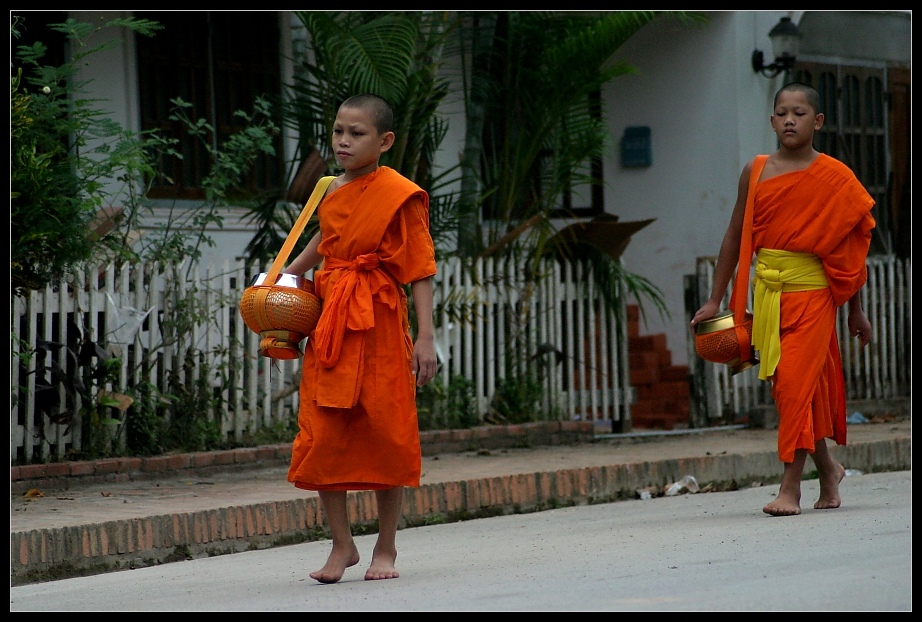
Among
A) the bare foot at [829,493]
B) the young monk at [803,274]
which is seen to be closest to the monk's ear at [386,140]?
the young monk at [803,274]

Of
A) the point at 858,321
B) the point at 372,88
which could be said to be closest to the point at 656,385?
the point at 372,88

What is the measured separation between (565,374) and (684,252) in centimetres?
225

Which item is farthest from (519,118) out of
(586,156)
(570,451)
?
(570,451)

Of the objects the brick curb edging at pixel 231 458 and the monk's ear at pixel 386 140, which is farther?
the brick curb edging at pixel 231 458

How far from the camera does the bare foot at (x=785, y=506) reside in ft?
19.8

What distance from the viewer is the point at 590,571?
4680 millimetres

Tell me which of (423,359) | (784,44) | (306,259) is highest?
(784,44)

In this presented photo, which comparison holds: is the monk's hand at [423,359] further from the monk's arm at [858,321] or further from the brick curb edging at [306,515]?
the monk's arm at [858,321]

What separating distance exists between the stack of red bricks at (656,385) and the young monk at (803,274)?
16.5ft

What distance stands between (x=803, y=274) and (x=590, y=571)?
206 centimetres

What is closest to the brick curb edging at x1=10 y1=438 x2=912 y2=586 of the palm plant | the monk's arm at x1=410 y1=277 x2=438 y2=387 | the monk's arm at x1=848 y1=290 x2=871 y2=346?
the monk's arm at x1=410 y1=277 x2=438 y2=387

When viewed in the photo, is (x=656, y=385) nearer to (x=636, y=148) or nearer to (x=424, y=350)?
(x=636, y=148)

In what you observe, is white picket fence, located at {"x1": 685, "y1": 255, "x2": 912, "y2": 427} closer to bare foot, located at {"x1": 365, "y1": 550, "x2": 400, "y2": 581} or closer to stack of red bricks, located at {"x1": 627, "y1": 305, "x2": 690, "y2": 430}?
stack of red bricks, located at {"x1": 627, "y1": 305, "x2": 690, "y2": 430}

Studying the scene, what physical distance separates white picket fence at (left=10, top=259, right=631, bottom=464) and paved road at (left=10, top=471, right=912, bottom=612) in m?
1.82
